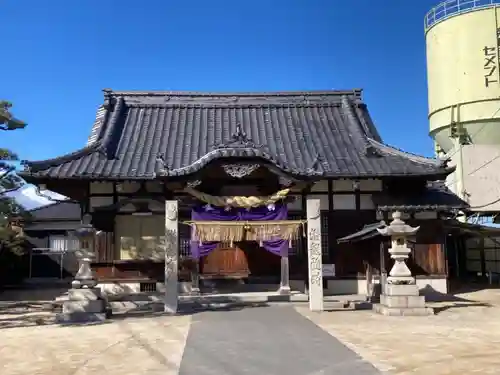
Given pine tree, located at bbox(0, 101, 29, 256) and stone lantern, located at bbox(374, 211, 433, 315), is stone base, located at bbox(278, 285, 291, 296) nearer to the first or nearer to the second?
stone lantern, located at bbox(374, 211, 433, 315)

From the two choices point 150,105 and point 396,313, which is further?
point 150,105

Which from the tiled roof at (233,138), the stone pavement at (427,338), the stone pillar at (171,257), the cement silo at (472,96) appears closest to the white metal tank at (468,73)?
the cement silo at (472,96)

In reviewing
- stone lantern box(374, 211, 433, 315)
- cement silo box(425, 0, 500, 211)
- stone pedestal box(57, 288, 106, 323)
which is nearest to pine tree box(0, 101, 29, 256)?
stone pedestal box(57, 288, 106, 323)

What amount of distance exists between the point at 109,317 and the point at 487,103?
23.4 m

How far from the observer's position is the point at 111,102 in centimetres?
2230

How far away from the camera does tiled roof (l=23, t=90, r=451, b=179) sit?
1717cm

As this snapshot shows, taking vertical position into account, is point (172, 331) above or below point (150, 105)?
below

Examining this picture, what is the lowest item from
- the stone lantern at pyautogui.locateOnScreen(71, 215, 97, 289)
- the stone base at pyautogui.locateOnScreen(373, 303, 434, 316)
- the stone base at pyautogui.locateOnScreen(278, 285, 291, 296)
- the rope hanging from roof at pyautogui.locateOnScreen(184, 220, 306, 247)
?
the stone base at pyautogui.locateOnScreen(373, 303, 434, 316)

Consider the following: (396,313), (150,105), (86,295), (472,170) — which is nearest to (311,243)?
(396,313)

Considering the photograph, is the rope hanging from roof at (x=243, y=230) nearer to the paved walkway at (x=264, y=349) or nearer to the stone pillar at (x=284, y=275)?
the stone pillar at (x=284, y=275)

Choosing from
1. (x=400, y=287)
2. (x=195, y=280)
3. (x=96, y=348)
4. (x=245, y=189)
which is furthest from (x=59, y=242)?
(x=400, y=287)

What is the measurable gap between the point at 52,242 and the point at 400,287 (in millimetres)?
20396

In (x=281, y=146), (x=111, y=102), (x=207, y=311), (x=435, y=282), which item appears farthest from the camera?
(x=111, y=102)

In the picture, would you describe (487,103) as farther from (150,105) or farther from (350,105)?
(150,105)
